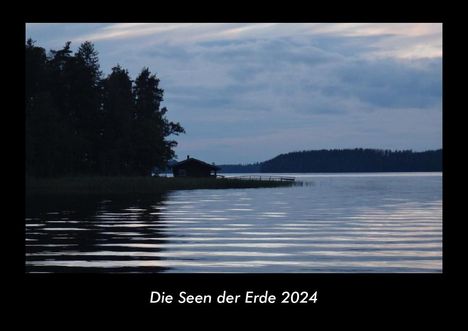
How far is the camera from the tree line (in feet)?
303

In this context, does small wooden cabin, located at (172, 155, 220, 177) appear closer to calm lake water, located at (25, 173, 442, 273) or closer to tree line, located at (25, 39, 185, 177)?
tree line, located at (25, 39, 185, 177)

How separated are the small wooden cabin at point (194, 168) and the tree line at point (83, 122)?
7906 mm

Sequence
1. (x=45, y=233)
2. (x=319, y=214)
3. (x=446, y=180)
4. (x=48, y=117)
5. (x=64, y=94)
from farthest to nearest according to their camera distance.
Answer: (x=64, y=94), (x=48, y=117), (x=319, y=214), (x=45, y=233), (x=446, y=180)

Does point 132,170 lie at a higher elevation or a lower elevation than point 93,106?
lower

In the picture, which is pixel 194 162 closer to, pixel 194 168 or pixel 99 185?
pixel 194 168

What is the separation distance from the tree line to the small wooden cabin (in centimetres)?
791
